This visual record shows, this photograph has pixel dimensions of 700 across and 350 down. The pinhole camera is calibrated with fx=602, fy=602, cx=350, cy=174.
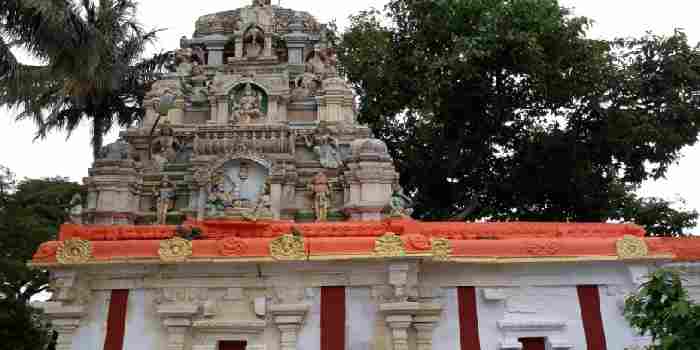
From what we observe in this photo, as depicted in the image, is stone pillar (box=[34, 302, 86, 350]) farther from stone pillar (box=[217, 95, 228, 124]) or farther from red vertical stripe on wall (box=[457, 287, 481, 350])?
red vertical stripe on wall (box=[457, 287, 481, 350])

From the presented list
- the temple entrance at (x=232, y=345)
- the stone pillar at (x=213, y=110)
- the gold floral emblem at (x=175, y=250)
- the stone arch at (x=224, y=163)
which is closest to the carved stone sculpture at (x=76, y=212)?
the stone arch at (x=224, y=163)

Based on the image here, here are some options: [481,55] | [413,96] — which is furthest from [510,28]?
[413,96]

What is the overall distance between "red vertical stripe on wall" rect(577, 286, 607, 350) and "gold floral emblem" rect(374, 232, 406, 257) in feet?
12.8

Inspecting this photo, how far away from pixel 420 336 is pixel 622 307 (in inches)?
163

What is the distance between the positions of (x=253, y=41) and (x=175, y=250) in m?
8.56

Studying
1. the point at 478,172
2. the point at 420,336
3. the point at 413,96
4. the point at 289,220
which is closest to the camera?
the point at 420,336

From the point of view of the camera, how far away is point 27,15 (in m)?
12.0

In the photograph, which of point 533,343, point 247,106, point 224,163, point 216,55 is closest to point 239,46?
point 216,55

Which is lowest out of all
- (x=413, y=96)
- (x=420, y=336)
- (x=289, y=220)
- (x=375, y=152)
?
(x=420, y=336)

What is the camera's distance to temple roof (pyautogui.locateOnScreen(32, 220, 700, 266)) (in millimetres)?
11555

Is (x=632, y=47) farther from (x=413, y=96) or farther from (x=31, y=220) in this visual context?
(x=31, y=220)

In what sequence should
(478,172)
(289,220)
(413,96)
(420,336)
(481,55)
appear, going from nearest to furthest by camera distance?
1. (420,336)
2. (289,220)
3. (481,55)
4. (413,96)
5. (478,172)

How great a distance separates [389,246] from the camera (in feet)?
37.7

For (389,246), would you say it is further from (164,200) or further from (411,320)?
(164,200)
